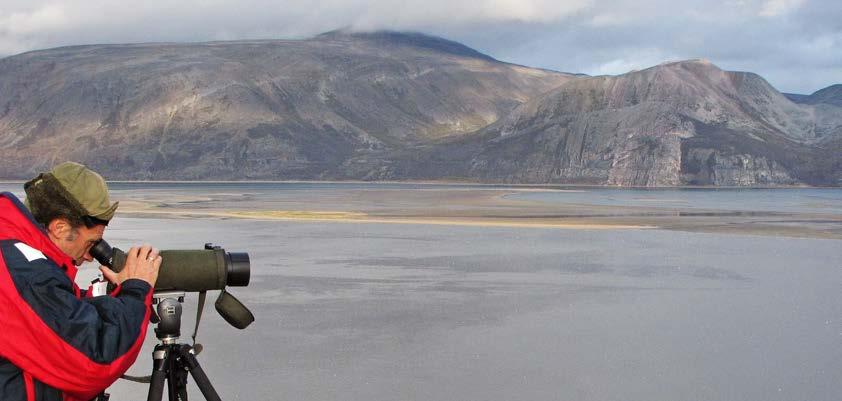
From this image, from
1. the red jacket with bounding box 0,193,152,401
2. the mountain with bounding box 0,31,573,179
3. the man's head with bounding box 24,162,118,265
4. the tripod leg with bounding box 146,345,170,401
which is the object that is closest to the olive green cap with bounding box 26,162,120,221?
the man's head with bounding box 24,162,118,265

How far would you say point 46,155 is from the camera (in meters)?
177

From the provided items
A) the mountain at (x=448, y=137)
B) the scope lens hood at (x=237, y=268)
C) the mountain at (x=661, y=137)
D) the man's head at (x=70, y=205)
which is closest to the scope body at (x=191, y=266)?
the scope lens hood at (x=237, y=268)

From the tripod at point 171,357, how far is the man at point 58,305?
0.22 metres

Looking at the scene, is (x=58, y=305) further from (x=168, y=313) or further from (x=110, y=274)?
(x=168, y=313)

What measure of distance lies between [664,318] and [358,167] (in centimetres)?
14743

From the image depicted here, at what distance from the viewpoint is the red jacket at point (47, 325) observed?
9.40ft

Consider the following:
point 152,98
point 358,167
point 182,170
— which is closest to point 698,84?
point 358,167

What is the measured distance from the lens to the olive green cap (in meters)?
3.08

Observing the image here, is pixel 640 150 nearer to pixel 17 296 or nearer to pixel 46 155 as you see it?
pixel 46 155

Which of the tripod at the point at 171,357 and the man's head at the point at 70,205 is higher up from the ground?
the man's head at the point at 70,205

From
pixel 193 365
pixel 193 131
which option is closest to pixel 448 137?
pixel 193 131

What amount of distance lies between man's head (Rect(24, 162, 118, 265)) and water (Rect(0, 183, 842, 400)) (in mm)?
5489

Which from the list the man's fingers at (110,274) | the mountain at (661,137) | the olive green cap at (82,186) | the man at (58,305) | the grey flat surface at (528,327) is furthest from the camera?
the mountain at (661,137)

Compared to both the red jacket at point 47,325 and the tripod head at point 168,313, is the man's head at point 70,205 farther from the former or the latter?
the tripod head at point 168,313
